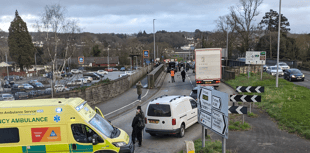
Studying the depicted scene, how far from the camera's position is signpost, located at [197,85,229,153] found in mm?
6723

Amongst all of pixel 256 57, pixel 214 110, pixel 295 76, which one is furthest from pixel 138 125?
pixel 295 76

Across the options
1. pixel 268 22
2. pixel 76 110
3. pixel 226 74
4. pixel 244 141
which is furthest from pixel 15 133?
pixel 268 22

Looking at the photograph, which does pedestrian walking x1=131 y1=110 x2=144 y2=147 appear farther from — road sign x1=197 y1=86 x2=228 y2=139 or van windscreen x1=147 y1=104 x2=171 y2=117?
road sign x1=197 y1=86 x2=228 y2=139

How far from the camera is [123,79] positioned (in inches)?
1030

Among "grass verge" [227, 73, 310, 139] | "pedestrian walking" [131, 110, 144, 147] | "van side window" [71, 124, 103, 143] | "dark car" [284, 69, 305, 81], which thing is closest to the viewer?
"van side window" [71, 124, 103, 143]

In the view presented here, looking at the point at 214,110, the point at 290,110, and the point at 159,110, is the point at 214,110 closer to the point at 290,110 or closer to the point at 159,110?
the point at 159,110

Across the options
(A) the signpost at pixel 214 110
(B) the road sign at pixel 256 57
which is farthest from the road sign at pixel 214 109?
→ (B) the road sign at pixel 256 57

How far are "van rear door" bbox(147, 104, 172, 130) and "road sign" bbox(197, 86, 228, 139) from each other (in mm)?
2698

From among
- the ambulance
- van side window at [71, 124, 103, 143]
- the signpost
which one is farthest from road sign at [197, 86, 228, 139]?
van side window at [71, 124, 103, 143]

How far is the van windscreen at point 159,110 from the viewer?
1086 cm

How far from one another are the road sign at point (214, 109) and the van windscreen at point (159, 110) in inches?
107

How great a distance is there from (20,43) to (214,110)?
222 feet

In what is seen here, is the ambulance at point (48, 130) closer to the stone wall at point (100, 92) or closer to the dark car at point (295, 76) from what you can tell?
the stone wall at point (100, 92)

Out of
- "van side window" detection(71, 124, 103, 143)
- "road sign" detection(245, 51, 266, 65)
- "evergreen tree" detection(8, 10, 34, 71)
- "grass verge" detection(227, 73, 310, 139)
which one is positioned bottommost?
"grass verge" detection(227, 73, 310, 139)
